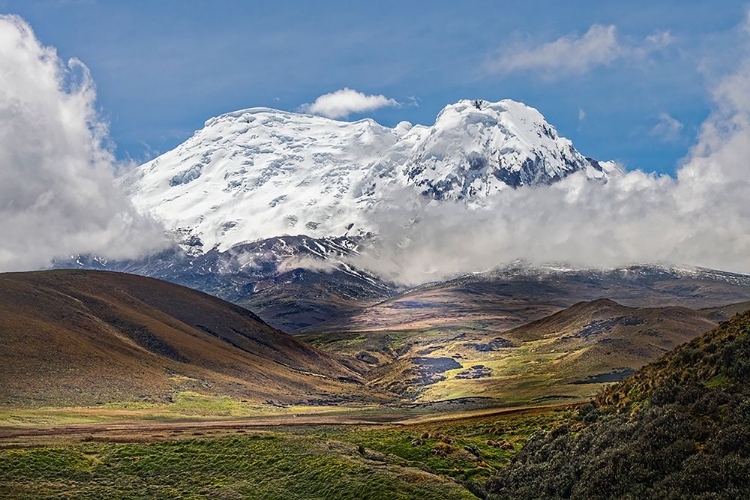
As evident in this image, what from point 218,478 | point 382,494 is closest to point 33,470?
point 218,478

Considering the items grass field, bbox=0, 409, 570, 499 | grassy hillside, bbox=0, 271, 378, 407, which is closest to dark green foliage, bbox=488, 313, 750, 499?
grass field, bbox=0, 409, 570, 499

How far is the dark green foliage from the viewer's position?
111 ft

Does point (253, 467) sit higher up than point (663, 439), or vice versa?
point (663, 439)

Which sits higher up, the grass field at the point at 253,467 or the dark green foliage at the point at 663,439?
the dark green foliage at the point at 663,439

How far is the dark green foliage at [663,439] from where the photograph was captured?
3381 cm

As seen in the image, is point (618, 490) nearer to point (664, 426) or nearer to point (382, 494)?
point (664, 426)

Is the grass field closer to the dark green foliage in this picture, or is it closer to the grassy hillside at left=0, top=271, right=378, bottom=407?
the dark green foliage

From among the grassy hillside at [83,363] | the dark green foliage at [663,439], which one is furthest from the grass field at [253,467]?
the grassy hillside at [83,363]

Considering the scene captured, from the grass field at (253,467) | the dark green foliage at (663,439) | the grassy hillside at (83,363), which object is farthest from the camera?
the grassy hillside at (83,363)

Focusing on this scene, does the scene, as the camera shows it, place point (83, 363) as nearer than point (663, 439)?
No

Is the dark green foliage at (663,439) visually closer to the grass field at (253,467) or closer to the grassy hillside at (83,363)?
the grass field at (253,467)

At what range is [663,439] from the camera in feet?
124

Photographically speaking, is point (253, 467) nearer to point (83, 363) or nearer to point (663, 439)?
point (663, 439)

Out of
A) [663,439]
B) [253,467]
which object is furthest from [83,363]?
[663,439]
